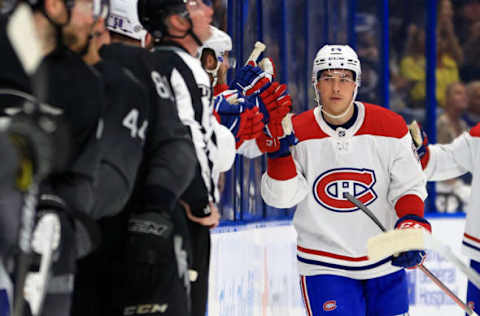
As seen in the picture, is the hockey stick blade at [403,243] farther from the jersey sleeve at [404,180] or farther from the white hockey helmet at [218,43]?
the jersey sleeve at [404,180]

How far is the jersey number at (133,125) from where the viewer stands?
1.53m

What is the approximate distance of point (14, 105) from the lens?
48.8 inches

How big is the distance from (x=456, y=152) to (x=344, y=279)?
99 centimetres

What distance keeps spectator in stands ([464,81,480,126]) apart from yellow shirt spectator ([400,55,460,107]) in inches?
6.0

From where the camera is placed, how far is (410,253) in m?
2.74

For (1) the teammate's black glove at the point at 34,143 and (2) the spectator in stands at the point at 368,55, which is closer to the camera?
(1) the teammate's black glove at the point at 34,143

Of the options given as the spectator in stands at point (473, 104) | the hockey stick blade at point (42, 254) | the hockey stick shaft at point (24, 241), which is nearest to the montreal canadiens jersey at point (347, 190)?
the hockey stick blade at point (42, 254)

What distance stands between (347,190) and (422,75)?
12.9 ft

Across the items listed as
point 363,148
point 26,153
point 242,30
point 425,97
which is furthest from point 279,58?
point 26,153

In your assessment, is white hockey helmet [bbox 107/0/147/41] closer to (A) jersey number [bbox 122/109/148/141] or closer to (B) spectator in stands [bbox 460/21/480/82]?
(A) jersey number [bbox 122/109/148/141]

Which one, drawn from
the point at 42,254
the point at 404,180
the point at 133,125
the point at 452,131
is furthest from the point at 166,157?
the point at 452,131

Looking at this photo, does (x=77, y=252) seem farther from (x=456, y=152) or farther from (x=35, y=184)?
(x=456, y=152)

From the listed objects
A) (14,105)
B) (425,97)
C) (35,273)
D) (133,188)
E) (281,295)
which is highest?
(425,97)

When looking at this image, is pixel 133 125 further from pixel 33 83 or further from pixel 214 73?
pixel 214 73
